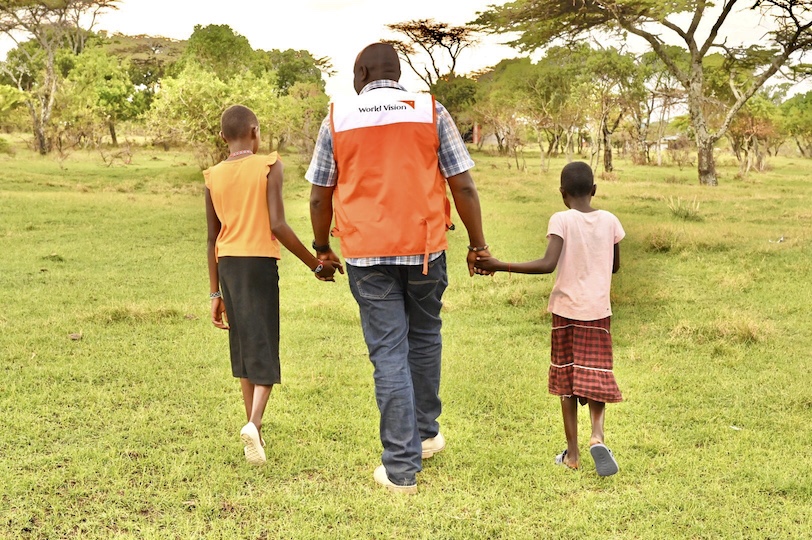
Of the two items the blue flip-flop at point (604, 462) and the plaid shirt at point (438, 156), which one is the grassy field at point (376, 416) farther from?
the plaid shirt at point (438, 156)

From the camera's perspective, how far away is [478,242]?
134 inches

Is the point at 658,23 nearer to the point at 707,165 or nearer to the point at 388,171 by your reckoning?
the point at 707,165

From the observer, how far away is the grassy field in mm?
3088

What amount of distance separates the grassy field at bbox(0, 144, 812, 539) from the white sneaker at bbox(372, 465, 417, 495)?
0.13 ft

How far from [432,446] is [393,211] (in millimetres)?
1285

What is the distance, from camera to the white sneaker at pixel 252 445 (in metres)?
3.47

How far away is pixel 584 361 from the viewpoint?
3436mm

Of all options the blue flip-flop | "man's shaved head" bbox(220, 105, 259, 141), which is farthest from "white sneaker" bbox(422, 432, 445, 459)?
"man's shaved head" bbox(220, 105, 259, 141)

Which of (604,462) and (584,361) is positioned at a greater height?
(584,361)

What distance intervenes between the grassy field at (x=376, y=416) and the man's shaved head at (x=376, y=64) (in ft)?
6.10

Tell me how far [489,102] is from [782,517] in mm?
41965

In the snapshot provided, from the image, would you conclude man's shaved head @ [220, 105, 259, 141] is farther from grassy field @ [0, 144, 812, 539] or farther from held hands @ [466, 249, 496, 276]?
grassy field @ [0, 144, 812, 539]

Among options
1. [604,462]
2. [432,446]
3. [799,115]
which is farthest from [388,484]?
[799,115]

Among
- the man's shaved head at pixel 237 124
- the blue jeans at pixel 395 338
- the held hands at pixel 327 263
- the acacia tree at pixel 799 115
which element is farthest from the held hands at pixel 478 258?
the acacia tree at pixel 799 115
